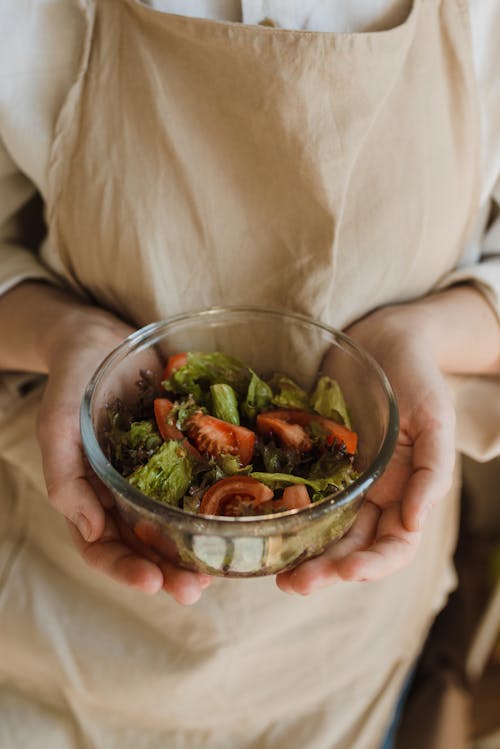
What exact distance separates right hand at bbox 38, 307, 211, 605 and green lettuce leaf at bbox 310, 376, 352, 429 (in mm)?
220

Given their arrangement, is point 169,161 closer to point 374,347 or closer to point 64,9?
point 64,9

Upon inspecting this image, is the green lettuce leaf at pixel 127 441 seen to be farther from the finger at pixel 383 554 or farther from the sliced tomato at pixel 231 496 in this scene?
the finger at pixel 383 554

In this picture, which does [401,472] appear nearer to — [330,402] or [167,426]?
[330,402]

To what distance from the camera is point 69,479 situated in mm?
661

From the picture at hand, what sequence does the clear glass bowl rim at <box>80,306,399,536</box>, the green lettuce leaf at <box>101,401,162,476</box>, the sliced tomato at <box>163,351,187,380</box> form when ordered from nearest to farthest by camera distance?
the clear glass bowl rim at <box>80,306,399,536</box>
the green lettuce leaf at <box>101,401,162,476</box>
the sliced tomato at <box>163,351,187,380</box>

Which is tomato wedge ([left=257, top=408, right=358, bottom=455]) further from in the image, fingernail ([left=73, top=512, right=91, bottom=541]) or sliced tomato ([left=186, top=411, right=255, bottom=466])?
fingernail ([left=73, top=512, right=91, bottom=541])

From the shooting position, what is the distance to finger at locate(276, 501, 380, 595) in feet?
2.09

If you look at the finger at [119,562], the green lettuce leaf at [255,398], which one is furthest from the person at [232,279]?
the green lettuce leaf at [255,398]

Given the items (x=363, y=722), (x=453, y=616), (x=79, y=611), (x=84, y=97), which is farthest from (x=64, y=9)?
(x=453, y=616)

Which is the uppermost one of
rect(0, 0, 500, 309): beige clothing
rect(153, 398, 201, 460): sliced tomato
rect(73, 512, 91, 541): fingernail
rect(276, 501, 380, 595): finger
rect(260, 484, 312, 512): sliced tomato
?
rect(0, 0, 500, 309): beige clothing

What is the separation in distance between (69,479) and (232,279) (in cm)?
29

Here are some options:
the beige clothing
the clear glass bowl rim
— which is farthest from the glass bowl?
the beige clothing

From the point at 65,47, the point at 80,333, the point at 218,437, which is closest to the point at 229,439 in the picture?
the point at 218,437

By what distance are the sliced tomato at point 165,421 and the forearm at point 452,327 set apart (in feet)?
0.81
